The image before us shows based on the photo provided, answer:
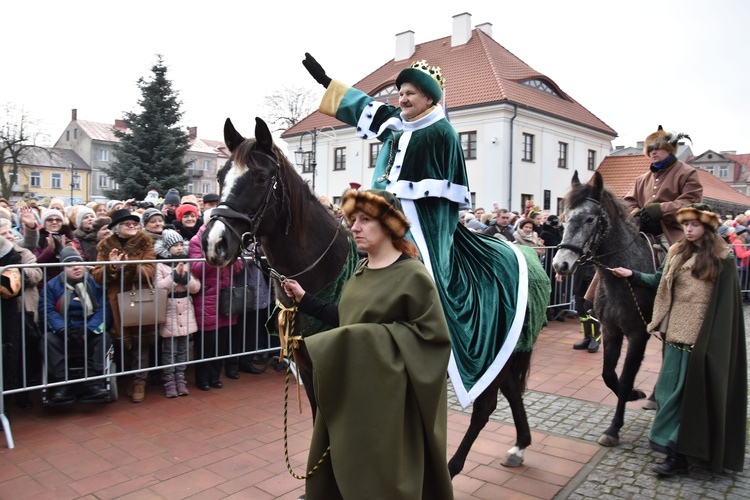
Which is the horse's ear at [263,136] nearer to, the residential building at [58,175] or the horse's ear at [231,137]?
the horse's ear at [231,137]

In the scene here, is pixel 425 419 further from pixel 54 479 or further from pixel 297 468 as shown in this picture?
pixel 54 479

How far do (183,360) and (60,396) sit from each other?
1199 millimetres

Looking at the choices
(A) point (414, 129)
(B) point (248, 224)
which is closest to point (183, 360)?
(B) point (248, 224)

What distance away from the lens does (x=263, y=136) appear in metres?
3.08

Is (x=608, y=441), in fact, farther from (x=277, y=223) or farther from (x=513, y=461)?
(x=277, y=223)

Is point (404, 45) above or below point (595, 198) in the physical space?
above

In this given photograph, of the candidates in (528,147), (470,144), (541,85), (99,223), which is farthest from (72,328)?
(541,85)

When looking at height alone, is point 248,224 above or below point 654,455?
above

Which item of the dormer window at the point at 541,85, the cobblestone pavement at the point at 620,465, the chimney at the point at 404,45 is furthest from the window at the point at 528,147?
the cobblestone pavement at the point at 620,465

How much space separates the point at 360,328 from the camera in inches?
90.0

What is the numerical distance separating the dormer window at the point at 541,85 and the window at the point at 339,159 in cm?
1108

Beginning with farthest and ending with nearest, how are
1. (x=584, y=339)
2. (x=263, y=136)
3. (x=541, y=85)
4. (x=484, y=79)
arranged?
(x=541, y=85) < (x=484, y=79) < (x=584, y=339) < (x=263, y=136)

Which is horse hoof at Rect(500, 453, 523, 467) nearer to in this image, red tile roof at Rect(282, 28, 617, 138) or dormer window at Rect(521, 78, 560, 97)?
red tile roof at Rect(282, 28, 617, 138)

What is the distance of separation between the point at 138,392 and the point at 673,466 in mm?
4832
